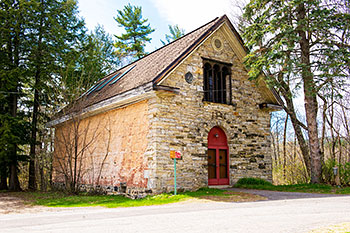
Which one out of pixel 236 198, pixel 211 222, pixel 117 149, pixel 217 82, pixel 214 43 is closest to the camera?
pixel 211 222

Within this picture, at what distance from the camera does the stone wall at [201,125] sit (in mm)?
12445

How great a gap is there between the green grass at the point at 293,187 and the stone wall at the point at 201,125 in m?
0.37

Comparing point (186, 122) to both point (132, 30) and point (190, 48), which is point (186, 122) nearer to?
point (190, 48)

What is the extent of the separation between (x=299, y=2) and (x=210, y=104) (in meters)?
5.47

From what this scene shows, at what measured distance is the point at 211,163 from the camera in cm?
1412

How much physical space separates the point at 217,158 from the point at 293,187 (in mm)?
3404

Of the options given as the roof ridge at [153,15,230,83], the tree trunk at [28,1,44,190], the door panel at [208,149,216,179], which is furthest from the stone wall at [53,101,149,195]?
the tree trunk at [28,1,44,190]

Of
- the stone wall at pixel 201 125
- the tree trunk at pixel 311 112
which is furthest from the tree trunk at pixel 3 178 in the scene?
the tree trunk at pixel 311 112

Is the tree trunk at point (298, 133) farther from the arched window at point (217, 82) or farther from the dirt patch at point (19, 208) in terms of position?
the dirt patch at point (19, 208)

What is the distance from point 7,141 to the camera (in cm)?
1659

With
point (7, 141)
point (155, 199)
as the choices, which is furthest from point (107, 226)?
point (7, 141)

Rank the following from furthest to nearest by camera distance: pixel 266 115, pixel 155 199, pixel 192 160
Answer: pixel 266 115 → pixel 192 160 → pixel 155 199

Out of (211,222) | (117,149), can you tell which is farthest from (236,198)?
(117,149)

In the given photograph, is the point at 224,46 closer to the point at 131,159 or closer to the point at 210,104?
the point at 210,104
